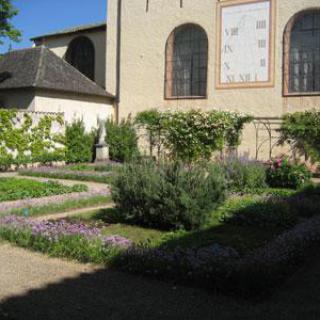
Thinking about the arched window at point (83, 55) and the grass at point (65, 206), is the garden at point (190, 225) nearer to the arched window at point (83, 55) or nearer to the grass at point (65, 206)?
the grass at point (65, 206)

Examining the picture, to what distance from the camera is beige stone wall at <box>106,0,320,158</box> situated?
19.8 metres

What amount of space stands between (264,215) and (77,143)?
14.1m

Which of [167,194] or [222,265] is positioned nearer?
[222,265]

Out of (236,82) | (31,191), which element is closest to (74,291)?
(31,191)

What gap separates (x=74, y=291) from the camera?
17.3 feet

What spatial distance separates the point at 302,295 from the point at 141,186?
383 cm

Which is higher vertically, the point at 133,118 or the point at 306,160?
the point at 133,118

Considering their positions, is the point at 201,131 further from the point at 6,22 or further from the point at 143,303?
the point at 143,303

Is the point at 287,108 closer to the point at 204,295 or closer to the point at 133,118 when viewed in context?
the point at 133,118

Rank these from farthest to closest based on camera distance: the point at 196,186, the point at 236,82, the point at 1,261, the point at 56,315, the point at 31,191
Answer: the point at 236,82 → the point at 31,191 → the point at 196,186 → the point at 1,261 → the point at 56,315

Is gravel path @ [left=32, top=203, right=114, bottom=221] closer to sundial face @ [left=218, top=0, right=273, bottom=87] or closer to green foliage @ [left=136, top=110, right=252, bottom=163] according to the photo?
green foliage @ [left=136, top=110, right=252, bottom=163]

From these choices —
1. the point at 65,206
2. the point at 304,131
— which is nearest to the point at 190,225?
the point at 65,206

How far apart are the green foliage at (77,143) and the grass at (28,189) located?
7.59 m

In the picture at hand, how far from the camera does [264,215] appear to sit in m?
8.84
